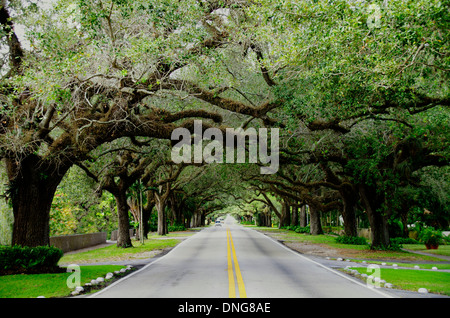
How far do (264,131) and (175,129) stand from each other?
5.26 metres

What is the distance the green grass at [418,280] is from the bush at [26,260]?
33.0ft

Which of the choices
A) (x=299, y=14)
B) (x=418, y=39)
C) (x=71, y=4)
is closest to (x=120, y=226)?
(x=71, y=4)

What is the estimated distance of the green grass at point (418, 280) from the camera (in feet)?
32.0

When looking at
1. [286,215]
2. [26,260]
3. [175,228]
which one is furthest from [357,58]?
[286,215]

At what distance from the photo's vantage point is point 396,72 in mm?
9727

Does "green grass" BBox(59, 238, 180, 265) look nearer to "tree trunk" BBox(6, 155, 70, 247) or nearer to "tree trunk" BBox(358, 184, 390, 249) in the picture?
"tree trunk" BBox(6, 155, 70, 247)

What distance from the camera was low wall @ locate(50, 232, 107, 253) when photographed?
2245 cm

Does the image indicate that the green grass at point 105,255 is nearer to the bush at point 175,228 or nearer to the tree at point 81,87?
the tree at point 81,87

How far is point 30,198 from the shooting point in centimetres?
1268

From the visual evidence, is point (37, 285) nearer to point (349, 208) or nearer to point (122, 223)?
point (122, 223)

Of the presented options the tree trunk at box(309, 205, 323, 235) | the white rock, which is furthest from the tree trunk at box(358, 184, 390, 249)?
the tree trunk at box(309, 205, 323, 235)

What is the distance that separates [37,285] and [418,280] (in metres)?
10.5

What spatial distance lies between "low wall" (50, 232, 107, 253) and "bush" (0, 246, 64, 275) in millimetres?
10094
